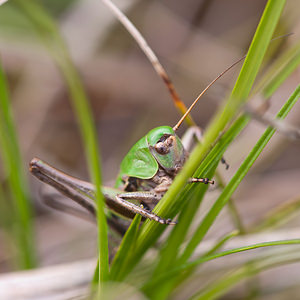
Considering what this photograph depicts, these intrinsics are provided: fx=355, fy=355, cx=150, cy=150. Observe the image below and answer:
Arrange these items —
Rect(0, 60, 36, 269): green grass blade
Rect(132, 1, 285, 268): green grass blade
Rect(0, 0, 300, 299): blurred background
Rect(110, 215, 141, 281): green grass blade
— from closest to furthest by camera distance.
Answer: Rect(132, 1, 285, 268): green grass blade → Rect(110, 215, 141, 281): green grass blade → Rect(0, 60, 36, 269): green grass blade → Rect(0, 0, 300, 299): blurred background

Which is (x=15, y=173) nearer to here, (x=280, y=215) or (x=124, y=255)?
(x=124, y=255)

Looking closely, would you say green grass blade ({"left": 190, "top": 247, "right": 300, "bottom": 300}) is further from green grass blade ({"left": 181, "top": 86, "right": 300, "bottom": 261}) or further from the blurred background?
the blurred background

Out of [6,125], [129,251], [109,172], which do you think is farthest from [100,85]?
[129,251]

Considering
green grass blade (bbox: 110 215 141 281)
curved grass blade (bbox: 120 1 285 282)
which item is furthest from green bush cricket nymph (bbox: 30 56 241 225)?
curved grass blade (bbox: 120 1 285 282)

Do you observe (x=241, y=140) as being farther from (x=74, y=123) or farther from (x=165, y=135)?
(x=74, y=123)

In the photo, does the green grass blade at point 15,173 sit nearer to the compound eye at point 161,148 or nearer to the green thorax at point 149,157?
the green thorax at point 149,157

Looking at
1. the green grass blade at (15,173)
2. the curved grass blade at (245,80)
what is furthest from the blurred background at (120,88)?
the curved grass blade at (245,80)
